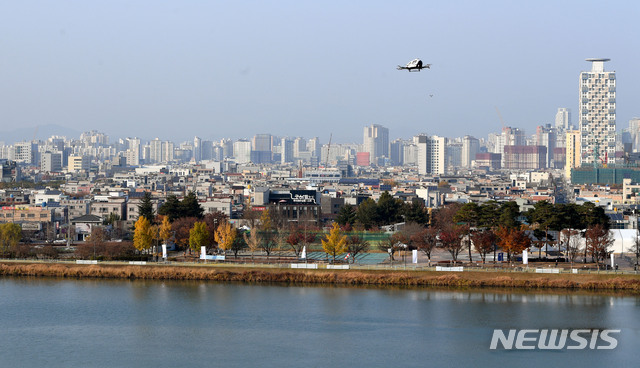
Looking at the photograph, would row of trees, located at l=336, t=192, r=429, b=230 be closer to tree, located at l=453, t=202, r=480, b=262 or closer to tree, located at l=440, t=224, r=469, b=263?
tree, located at l=453, t=202, r=480, b=262

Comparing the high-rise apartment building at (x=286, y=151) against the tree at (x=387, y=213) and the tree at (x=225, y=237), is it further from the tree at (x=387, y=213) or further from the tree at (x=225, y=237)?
the tree at (x=225, y=237)

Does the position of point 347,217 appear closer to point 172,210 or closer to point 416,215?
point 416,215

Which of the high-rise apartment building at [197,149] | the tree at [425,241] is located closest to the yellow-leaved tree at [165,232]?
the tree at [425,241]

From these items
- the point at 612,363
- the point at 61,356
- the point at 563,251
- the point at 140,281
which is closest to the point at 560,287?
the point at 563,251

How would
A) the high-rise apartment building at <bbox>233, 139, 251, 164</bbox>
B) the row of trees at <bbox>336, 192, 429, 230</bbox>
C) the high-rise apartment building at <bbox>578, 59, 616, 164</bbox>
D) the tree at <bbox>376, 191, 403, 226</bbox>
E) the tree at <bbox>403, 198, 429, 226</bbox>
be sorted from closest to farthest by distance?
the tree at <bbox>403, 198, 429, 226</bbox> < the row of trees at <bbox>336, 192, 429, 230</bbox> < the tree at <bbox>376, 191, 403, 226</bbox> < the high-rise apartment building at <bbox>578, 59, 616, 164</bbox> < the high-rise apartment building at <bbox>233, 139, 251, 164</bbox>

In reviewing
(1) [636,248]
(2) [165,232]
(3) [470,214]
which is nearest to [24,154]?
(2) [165,232]

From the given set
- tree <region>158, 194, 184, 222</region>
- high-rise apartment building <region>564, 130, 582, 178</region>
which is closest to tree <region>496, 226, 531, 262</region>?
tree <region>158, 194, 184, 222</region>

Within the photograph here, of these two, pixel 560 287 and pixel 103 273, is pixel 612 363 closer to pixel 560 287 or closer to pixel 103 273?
pixel 560 287
